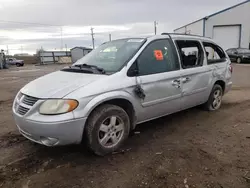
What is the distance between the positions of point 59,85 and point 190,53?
2776 millimetres

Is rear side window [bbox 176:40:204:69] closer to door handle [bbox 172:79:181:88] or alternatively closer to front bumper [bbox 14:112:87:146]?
door handle [bbox 172:79:181:88]

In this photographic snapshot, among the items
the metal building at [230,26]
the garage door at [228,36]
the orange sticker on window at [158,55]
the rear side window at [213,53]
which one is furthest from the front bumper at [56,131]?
the garage door at [228,36]

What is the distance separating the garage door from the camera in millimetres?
29016

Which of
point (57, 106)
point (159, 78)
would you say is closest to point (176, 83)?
point (159, 78)

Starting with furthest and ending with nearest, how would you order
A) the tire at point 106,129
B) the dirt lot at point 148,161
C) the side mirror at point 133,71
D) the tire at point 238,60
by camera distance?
the tire at point 238,60 → the side mirror at point 133,71 → the tire at point 106,129 → the dirt lot at point 148,161

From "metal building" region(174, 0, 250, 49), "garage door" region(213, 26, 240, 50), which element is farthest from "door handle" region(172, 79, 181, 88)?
"garage door" region(213, 26, 240, 50)

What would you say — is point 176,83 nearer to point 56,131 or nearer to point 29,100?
point 56,131

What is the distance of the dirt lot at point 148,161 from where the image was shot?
9.30ft

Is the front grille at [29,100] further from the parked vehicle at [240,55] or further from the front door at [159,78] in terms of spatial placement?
the parked vehicle at [240,55]

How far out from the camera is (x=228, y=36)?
96.4ft

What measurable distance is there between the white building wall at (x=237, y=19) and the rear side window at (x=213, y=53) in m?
25.8

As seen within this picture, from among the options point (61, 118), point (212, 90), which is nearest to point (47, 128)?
point (61, 118)

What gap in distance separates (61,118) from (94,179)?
83 centimetres

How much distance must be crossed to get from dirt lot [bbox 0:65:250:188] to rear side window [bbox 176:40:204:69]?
1.20 metres
